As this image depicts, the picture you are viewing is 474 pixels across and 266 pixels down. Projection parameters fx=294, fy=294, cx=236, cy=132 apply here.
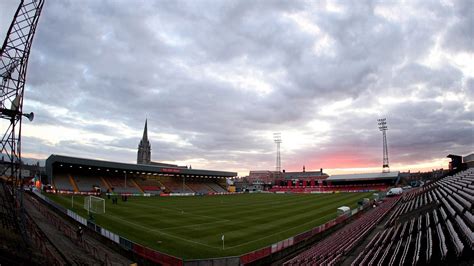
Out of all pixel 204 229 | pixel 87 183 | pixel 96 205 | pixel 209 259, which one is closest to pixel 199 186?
pixel 87 183

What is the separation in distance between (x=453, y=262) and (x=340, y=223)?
24.5 m

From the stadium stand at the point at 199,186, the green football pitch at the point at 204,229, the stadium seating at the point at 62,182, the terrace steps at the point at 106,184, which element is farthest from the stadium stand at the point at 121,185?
the green football pitch at the point at 204,229

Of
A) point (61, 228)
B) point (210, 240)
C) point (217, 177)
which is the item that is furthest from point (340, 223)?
point (217, 177)

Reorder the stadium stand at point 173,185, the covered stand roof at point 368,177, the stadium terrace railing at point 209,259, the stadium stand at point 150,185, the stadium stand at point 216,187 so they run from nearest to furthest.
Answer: the stadium terrace railing at point 209,259 → the stadium stand at point 150,185 → the stadium stand at point 173,185 → the stadium stand at point 216,187 → the covered stand roof at point 368,177

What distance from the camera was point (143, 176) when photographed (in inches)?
3661

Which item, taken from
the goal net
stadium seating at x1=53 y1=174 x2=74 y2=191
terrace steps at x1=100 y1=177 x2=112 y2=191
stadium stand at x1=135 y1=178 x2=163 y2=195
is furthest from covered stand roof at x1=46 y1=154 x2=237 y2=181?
the goal net

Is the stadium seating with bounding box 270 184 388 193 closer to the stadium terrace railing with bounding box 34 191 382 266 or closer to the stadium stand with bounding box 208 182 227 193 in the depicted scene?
the stadium stand with bounding box 208 182 227 193

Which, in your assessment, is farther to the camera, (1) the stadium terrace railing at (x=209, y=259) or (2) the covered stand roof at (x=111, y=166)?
(2) the covered stand roof at (x=111, y=166)

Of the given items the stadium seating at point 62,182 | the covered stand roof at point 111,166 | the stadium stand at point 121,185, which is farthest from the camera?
the stadium stand at point 121,185

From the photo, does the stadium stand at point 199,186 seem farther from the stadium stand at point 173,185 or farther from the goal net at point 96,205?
the goal net at point 96,205

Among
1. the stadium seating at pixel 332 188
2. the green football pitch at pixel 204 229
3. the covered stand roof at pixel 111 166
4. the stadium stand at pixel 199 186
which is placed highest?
the covered stand roof at pixel 111 166

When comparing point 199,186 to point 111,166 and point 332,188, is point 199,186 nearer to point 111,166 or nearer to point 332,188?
point 111,166

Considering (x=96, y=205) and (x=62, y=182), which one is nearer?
(x=96, y=205)

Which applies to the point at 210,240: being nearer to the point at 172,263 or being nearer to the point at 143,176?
the point at 172,263
